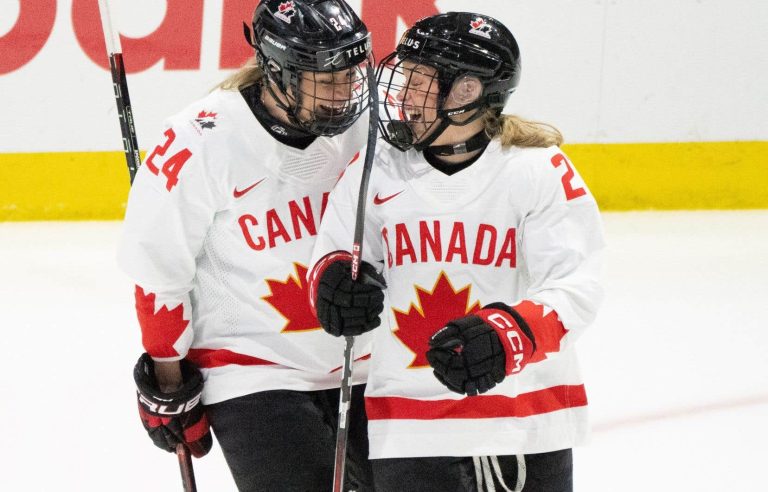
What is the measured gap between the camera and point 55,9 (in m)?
4.28

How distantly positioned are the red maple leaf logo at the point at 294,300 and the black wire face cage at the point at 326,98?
25 centimetres

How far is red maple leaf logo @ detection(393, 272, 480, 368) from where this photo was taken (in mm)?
1498

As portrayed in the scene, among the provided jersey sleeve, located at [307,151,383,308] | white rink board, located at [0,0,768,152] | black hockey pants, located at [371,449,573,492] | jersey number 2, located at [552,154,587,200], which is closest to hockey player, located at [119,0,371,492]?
jersey sleeve, located at [307,151,383,308]

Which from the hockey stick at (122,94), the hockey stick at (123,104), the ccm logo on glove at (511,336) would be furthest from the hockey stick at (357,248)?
the hockey stick at (123,104)

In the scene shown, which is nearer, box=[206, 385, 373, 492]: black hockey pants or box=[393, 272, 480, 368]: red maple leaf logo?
box=[393, 272, 480, 368]: red maple leaf logo

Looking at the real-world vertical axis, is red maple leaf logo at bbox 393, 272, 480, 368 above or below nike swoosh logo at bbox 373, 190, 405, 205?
below

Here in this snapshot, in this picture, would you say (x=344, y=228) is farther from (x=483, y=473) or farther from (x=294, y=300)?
(x=483, y=473)

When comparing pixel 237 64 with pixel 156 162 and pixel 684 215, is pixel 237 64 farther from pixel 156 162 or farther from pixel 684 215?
pixel 156 162

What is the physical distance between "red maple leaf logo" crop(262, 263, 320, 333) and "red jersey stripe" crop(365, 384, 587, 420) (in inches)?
9.6

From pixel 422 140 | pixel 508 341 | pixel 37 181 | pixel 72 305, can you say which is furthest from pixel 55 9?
pixel 508 341

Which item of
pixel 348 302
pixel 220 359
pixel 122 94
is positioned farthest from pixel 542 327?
pixel 122 94

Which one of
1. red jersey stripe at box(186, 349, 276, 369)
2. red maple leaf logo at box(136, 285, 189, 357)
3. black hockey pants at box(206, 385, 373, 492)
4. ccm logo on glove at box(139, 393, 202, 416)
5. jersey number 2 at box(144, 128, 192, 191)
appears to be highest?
jersey number 2 at box(144, 128, 192, 191)

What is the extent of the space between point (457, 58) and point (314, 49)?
237 mm

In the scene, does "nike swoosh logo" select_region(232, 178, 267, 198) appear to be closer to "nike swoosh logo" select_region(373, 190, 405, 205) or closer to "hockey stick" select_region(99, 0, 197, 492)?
"nike swoosh logo" select_region(373, 190, 405, 205)
